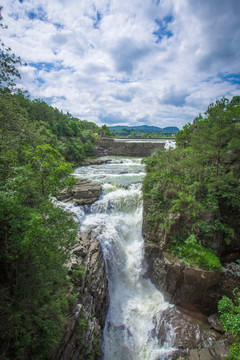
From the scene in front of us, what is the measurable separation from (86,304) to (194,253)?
198 inches

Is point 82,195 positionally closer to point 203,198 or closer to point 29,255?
point 203,198

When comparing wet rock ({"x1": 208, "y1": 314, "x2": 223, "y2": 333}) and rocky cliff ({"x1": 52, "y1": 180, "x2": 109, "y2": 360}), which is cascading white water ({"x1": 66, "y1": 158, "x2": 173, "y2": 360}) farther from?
wet rock ({"x1": 208, "y1": 314, "x2": 223, "y2": 333})

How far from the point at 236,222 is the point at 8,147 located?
11500mm

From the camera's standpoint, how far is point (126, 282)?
8789 mm

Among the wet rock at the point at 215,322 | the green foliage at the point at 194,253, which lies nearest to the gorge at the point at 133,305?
the wet rock at the point at 215,322

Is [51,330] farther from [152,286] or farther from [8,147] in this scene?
[152,286]

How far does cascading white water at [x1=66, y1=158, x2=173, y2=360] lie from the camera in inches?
263

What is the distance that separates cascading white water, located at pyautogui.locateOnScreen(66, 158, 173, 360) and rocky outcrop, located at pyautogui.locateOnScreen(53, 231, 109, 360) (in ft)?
2.21

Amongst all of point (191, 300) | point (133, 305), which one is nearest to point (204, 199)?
point (191, 300)

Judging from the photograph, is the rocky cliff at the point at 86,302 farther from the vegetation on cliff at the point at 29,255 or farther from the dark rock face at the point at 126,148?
the dark rock face at the point at 126,148

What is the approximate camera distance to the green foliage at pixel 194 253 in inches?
288

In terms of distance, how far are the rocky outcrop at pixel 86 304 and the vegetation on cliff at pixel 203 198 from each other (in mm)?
3460

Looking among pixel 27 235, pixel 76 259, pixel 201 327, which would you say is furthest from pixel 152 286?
pixel 27 235

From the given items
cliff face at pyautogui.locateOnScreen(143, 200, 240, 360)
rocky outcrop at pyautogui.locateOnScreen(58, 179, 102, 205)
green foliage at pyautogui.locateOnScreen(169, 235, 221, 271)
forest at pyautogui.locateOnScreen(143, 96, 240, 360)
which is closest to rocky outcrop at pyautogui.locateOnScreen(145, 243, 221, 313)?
cliff face at pyautogui.locateOnScreen(143, 200, 240, 360)
